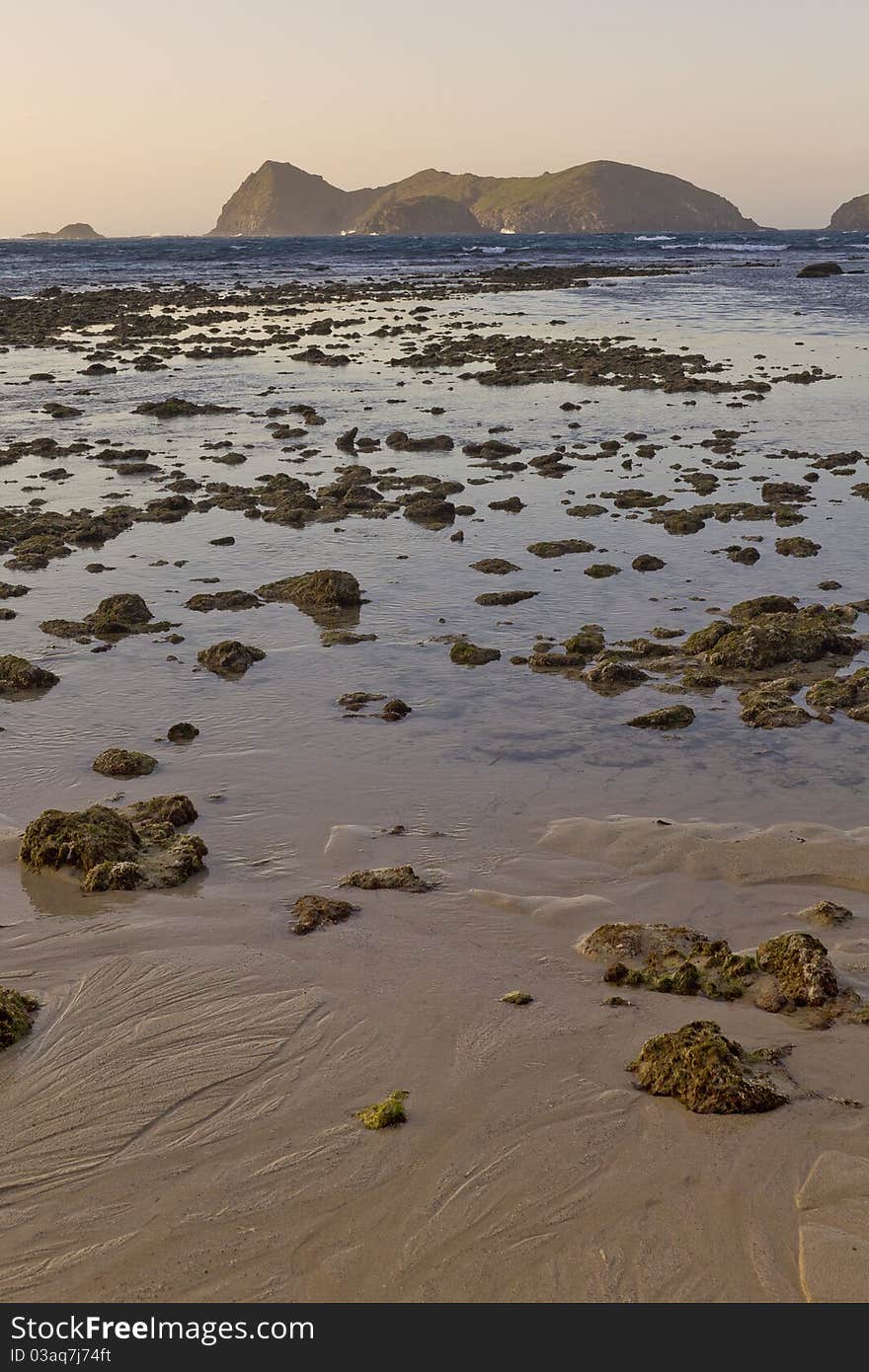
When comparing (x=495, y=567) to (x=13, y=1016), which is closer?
(x=13, y=1016)

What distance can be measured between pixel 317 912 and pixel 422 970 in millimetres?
1041

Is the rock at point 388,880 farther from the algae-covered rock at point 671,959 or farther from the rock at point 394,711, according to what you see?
the rock at point 394,711

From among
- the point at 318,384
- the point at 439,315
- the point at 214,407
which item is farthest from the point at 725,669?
the point at 439,315

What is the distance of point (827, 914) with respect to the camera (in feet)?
27.3

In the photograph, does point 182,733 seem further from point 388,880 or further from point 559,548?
point 559,548

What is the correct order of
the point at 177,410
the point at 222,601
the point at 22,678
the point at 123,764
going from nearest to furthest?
the point at 123,764
the point at 22,678
the point at 222,601
the point at 177,410

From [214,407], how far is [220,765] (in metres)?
22.8

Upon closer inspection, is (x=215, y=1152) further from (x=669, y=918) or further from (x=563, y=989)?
(x=669, y=918)

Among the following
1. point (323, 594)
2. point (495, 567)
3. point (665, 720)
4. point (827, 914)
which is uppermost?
A: point (495, 567)

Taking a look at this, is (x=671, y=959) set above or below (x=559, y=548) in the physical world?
below

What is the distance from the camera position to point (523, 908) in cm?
855

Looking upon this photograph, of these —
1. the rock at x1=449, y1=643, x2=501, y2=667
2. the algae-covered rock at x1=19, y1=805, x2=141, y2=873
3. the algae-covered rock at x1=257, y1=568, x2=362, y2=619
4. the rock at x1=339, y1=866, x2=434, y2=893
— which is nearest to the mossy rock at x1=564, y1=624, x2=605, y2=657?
the rock at x1=449, y1=643, x2=501, y2=667

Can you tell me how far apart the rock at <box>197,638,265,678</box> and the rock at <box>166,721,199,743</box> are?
1.79 meters

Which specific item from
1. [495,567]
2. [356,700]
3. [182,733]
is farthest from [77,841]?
[495,567]
